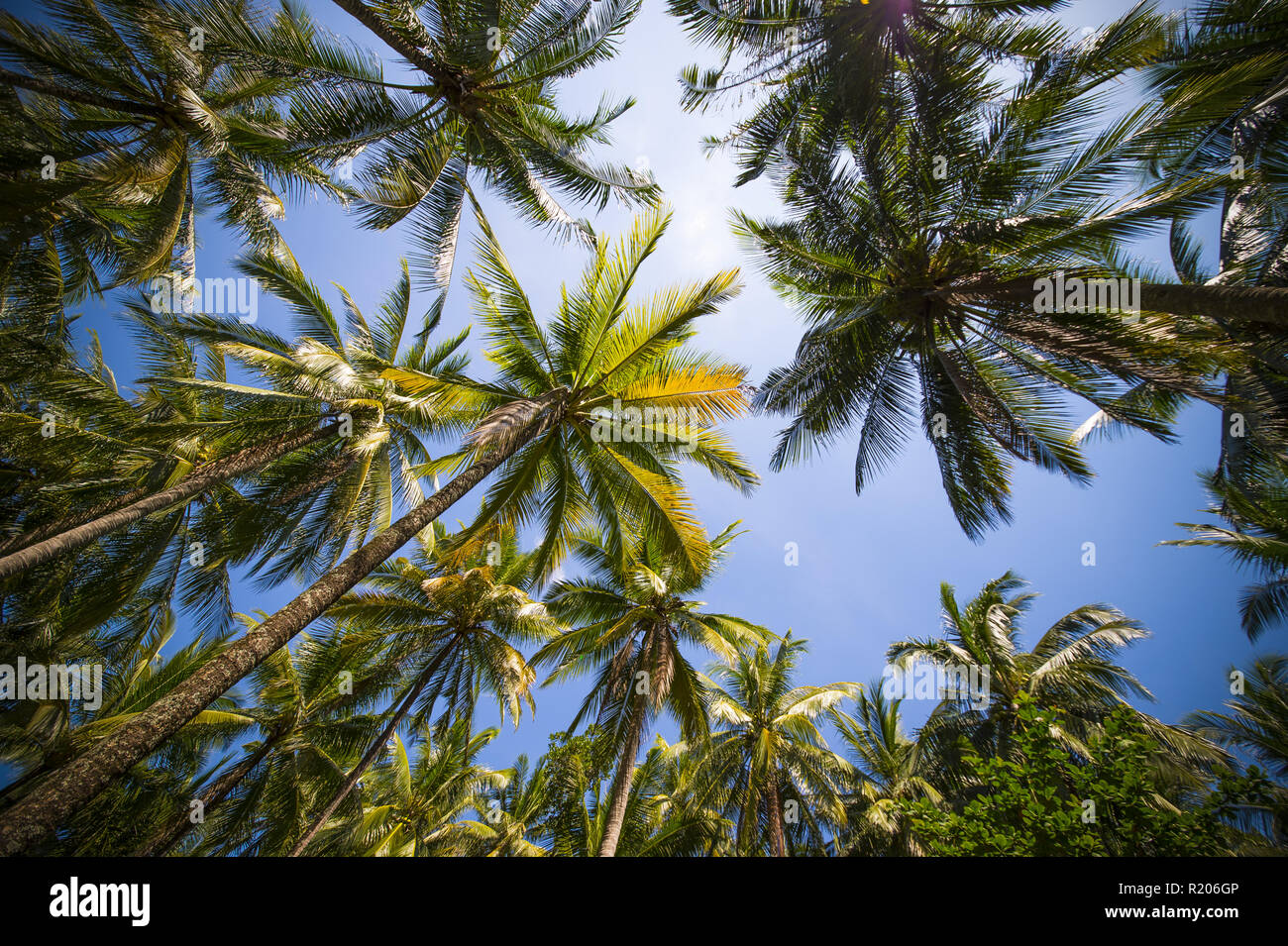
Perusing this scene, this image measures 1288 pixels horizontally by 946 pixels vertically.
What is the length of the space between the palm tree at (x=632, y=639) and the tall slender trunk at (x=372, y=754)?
Answer: 2.83 metres

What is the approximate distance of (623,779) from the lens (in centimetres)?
1052

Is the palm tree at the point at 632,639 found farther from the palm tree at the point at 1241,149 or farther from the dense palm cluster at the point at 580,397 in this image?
the palm tree at the point at 1241,149

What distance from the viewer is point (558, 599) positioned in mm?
13188

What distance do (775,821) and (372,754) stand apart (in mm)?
10497

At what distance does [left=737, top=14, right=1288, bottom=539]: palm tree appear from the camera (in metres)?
7.37

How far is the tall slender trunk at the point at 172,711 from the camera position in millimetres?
3338

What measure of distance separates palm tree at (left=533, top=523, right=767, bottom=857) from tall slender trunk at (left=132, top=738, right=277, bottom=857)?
710cm

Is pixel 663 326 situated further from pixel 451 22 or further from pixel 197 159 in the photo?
pixel 197 159

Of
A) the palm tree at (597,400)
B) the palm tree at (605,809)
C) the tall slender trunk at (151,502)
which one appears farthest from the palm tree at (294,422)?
the palm tree at (605,809)

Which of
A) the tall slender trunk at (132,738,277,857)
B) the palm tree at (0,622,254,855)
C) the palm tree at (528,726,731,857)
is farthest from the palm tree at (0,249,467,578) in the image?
the palm tree at (528,726,731,857)

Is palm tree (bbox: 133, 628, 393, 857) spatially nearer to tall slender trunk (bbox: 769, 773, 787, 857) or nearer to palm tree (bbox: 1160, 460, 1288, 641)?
tall slender trunk (bbox: 769, 773, 787, 857)

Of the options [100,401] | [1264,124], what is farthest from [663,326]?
[100,401]

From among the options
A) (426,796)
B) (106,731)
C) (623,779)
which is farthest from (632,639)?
(106,731)
